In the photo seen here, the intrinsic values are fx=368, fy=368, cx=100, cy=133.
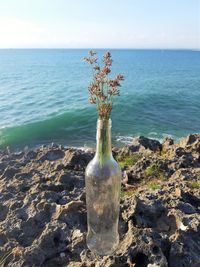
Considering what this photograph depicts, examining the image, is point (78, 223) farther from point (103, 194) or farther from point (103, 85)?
point (103, 85)

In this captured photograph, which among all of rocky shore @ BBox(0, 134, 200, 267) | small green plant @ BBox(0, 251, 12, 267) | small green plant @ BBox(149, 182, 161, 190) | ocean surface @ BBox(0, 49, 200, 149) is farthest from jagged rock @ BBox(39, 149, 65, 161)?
ocean surface @ BBox(0, 49, 200, 149)

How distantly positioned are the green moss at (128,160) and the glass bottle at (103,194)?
210 inches

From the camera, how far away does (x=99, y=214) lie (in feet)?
16.6

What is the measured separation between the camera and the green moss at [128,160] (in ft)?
35.5

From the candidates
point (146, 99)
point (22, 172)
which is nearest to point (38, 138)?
point (22, 172)

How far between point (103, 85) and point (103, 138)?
0.68 metres

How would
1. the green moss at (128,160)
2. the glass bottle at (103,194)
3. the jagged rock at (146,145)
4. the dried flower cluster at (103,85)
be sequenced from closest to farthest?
1. the dried flower cluster at (103,85)
2. the glass bottle at (103,194)
3. the green moss at (128,160)
4. the jagged rock at (146,145)

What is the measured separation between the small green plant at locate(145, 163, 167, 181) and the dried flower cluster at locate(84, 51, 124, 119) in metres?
5.07

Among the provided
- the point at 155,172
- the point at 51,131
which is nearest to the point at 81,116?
the point at 51,131

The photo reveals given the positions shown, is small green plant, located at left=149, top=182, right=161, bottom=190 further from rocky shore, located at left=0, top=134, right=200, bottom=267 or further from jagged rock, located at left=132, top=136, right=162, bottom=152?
jagged rock, located at left=132, top=136, right=162, bottom=152

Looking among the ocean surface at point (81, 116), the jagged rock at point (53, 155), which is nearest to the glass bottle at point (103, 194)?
the jagged rock at point (53, 155)

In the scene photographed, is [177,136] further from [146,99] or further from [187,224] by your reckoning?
[187,224]

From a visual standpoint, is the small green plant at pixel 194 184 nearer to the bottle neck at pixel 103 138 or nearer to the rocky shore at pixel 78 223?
the rocky shore at pixel 78 223

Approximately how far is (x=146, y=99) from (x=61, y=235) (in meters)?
35.3
